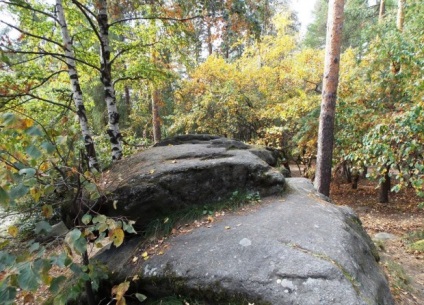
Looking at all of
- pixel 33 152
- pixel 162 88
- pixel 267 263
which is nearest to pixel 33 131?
pixel 33 152

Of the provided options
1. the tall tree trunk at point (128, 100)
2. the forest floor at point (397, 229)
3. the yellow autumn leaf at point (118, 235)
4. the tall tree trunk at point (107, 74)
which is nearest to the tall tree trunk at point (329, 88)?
the forest floor at point (397, 229)

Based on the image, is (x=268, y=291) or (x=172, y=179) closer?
(x=268, y=291)

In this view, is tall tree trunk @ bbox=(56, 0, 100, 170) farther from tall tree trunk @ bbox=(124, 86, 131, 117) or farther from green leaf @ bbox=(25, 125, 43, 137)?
tall tree trunk @ bbox=(124, 86, 131, 117)

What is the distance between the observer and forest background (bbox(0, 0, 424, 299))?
86.4 inches

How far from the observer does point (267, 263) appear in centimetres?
258

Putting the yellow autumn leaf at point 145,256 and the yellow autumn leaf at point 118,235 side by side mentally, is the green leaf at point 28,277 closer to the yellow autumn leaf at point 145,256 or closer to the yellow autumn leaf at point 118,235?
the yellow autumn leaf at point 118,235

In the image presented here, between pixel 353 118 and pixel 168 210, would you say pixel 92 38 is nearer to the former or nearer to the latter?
pixel 168 210

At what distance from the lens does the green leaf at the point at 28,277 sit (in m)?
1.35

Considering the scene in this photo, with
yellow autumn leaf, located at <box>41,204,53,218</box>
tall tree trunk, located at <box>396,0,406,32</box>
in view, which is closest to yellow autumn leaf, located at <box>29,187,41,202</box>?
yellow autumn leaf, located at <box>41,204,53,218</box>

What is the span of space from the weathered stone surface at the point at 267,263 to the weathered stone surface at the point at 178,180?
0.53 meters

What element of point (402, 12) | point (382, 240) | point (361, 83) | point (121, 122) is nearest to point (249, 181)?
point (382, 240)

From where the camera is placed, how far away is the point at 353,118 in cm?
783

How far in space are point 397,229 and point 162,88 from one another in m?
7.80

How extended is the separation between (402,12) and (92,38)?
1053cm
